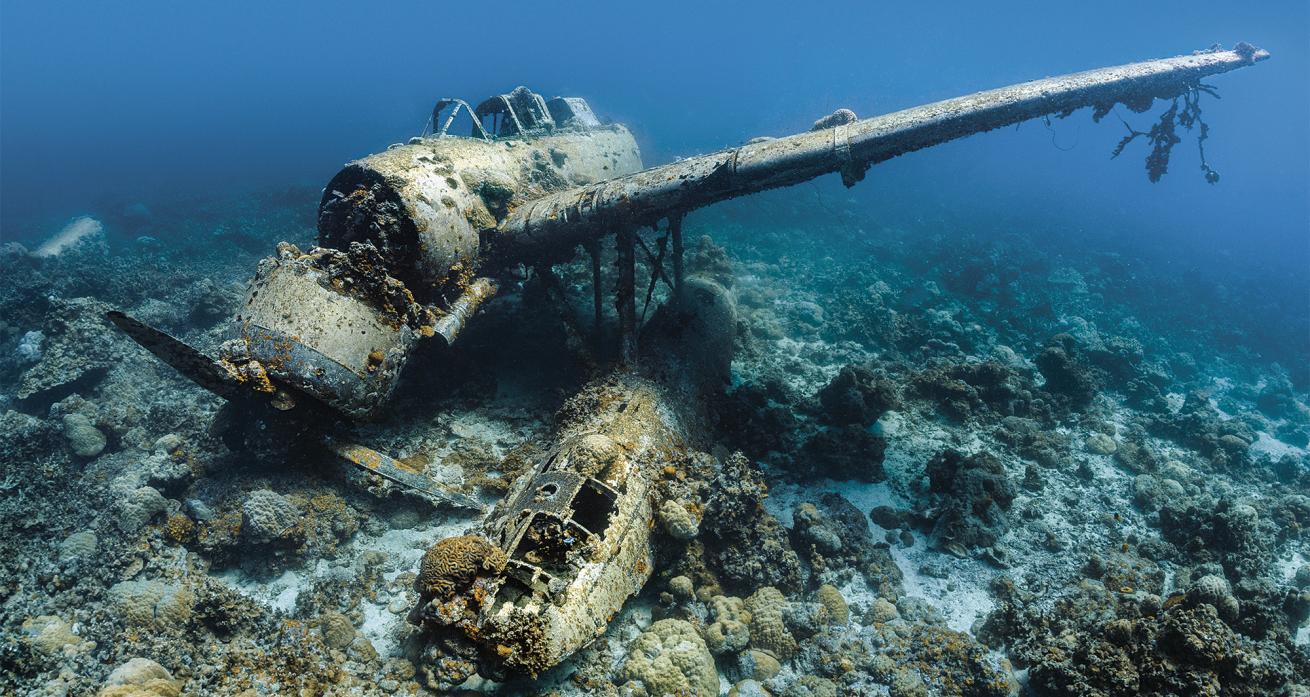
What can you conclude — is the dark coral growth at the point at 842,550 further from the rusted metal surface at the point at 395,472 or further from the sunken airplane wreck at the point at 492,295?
the rusted metal surface at the point at 395,472

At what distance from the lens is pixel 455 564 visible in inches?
163

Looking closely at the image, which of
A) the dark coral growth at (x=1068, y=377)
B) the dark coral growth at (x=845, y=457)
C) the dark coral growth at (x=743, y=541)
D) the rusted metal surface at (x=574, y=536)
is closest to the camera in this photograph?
the rusted metal surface at (x=574, y=536)

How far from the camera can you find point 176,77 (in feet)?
334

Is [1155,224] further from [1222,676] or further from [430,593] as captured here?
[430,593]

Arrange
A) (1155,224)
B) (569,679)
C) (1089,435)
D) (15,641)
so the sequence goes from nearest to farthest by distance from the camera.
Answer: (15,641)
(569,679)
(1089,435)
(1155,224)

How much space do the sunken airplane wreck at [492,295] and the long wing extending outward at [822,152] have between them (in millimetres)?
32

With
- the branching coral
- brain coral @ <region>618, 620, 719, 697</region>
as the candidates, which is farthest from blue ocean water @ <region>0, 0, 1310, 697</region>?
the branching coral

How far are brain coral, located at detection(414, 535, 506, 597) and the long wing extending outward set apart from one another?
521 cm

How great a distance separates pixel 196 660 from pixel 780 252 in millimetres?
19204

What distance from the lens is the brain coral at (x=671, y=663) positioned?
4.69 m

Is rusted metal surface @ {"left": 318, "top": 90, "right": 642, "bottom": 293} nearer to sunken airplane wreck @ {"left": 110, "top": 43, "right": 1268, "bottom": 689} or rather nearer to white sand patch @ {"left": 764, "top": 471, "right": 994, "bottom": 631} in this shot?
sunken airplane wreck @ {"left": 110, "top": 43, "right": 1268, "bottom": 689}

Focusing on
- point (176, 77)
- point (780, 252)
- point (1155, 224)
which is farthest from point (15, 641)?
point (176, 77)

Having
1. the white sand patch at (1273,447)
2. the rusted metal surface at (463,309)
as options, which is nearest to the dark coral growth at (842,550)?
the rusted metal surface at (463,309)

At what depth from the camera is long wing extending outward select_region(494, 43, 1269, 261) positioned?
704cm
